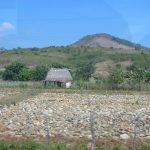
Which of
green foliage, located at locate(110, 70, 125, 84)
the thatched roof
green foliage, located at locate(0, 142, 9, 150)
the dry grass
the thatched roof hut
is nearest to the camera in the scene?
green foliage, located at locate(0, 142, 9, 150)

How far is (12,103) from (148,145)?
60.9 ft

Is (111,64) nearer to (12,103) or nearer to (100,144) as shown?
(12,103)

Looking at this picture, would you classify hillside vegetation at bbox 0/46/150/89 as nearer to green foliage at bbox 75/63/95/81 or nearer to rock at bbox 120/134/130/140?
green foliage at bbox 75/63/95/81

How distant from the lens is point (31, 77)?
65.6 meters

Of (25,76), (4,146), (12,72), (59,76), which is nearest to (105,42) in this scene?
(12,72)

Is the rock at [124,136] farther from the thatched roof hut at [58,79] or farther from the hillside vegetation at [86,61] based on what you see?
the hillside vegetation at [86,61]

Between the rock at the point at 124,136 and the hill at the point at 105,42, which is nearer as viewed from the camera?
the rock at the point at 124,136

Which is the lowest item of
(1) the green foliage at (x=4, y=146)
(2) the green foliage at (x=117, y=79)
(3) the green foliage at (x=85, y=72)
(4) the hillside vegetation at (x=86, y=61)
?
(1) the green foliage at (x=4, y=146)

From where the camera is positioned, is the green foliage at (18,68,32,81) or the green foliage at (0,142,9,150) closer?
the green foliage at (0,142,9,150)

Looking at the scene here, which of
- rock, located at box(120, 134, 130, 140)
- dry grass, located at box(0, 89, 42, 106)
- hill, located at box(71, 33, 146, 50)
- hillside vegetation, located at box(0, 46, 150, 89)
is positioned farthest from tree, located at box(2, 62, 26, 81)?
hill, located at box(71, 33, 146, 50)

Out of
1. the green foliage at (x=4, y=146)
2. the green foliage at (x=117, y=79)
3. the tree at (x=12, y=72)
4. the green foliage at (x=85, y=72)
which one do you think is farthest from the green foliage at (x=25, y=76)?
the green foliage at (x=4, y=146)

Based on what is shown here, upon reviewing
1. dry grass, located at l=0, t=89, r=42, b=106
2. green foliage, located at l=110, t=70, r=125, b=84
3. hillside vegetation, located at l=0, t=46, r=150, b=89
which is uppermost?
hillside vegetation, located at l=0, t=46, r=150, b=89

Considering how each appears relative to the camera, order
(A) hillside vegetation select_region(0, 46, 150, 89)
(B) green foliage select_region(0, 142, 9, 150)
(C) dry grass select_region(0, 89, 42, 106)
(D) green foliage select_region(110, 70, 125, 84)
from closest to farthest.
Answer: (B) green foliage select_region(0, 142, 9, 150) < (C) dry grass select_region(0, 89, 42, 106) < (D) green foliage select_region(110, 70, 125, 84) < (A) hillside vegetation select_region(0, 46, 150, 89)

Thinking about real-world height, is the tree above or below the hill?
below
